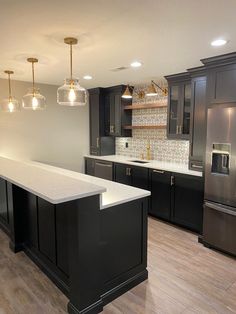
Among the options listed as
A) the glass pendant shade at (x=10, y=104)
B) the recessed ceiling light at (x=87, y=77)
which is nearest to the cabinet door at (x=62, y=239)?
the glass pendant shade at (x=10, y=104)

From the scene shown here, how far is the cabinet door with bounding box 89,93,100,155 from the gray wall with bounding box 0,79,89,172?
0.37 ft

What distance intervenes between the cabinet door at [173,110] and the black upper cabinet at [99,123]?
1.71 meters

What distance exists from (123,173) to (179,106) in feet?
5.44

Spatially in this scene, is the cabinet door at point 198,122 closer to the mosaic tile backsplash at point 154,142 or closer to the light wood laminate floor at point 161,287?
the mosaic tile backsplash at point 154,142

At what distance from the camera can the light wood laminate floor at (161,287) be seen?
7.08 ft

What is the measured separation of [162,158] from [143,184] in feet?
2.56

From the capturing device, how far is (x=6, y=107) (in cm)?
343

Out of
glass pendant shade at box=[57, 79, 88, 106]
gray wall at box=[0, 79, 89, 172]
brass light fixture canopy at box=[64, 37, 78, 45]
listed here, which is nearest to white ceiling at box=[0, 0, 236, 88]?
brass light fixture canopy at box=[64, 37, 78, 45]

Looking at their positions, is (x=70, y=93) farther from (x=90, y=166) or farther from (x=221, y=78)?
(x=90, y=166)

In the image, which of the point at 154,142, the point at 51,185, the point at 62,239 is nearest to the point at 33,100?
the point at 51,185

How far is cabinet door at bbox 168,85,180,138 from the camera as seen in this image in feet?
13.4

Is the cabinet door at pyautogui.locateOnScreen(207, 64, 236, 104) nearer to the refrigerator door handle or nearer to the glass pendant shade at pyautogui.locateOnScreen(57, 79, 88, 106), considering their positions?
the refrigerator door handle

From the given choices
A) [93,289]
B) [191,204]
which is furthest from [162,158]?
[93,289]

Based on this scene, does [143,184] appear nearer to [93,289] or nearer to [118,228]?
[118,228]
